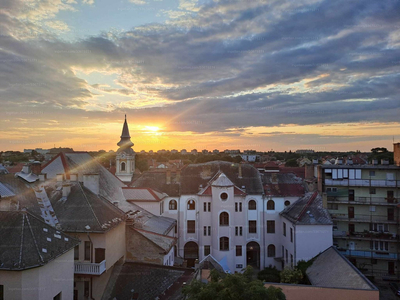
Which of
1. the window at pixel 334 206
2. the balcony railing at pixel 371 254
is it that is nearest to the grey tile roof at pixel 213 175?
the window at pixel 334 206

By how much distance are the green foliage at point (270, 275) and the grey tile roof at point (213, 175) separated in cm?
999

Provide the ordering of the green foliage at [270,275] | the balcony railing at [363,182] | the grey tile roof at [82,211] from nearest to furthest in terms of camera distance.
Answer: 1. the grey tile roof at [82,211]
2. the green foliage at [270,275]
3. the balcony railing at [363,182]

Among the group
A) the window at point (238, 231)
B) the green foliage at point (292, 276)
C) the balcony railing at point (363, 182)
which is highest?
the balcony railing at point (363, 182)

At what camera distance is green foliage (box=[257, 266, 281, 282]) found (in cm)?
3512

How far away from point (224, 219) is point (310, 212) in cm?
1125

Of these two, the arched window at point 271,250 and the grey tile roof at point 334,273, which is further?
the arched window at point 271,250

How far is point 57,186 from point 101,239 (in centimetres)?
753

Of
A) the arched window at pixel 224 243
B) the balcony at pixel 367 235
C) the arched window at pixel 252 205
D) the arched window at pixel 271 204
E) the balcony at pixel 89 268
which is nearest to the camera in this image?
the balcony at pixel 89 268

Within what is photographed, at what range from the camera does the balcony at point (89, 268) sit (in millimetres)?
20422

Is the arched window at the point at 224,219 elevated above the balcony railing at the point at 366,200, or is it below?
below

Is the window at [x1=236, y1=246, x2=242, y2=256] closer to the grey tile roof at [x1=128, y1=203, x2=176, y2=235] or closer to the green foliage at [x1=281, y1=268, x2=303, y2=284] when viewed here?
the grey tile roof at [x1=128, y1=203, x2=176, y2=235]

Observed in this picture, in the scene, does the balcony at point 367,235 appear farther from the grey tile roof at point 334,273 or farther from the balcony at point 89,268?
the balcony at point 89,268

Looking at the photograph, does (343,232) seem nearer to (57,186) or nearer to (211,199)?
(211,199)

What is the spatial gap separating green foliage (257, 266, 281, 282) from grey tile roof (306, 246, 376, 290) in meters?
5.98
